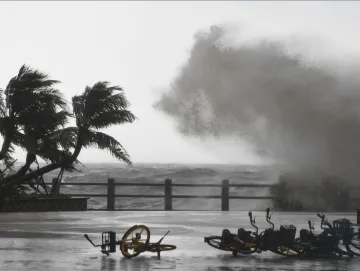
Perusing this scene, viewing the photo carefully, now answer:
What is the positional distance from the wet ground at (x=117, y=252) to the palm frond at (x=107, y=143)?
3339mm

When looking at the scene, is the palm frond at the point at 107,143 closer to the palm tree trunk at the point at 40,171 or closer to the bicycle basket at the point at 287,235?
the palm tree trunk at the point at 40,171

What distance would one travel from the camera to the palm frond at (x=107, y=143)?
31.5m

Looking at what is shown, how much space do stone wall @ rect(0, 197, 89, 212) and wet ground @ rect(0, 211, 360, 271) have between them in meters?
1.96

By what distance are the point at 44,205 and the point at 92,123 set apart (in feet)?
10.4

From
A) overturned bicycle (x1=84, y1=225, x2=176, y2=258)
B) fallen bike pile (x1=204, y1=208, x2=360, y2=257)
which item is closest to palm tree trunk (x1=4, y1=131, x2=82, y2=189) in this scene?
overturned bicycle (x1=84, y1=225, x2=176, y2=258)

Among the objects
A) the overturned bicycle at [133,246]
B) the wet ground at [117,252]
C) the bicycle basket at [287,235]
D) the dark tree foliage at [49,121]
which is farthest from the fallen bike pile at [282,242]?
the dark tree foliage at [49,121]

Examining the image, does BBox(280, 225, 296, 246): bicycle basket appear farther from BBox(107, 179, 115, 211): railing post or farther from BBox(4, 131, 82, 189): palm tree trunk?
BBox(107, 179, 115, 211): railing post

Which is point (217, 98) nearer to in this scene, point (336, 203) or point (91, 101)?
point (336, 203)

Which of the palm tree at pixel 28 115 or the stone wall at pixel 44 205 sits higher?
the palm tree at pixel 28 115

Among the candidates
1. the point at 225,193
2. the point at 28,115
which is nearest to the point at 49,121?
the point at 28,115

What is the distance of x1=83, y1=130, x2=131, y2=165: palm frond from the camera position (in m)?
31.5

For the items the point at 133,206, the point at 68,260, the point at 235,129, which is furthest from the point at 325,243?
the point at 133,206

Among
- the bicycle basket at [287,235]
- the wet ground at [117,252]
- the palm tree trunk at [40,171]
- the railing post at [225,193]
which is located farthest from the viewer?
the railing post at [225,193]

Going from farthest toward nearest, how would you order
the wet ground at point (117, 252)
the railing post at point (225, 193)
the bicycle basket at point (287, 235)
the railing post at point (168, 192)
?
the railing post at point (225, 193)
the railing post at point (168, 192)
the bicycle basket at point (287, 235)
the wet ground at point (117, 252)
